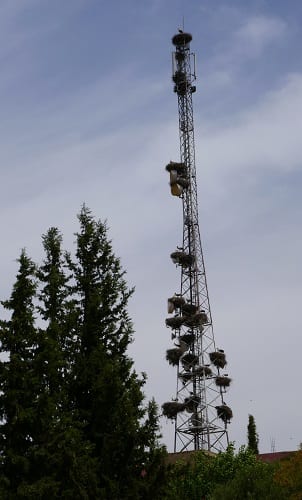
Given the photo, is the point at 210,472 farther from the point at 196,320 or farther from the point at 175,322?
the point at 175,322

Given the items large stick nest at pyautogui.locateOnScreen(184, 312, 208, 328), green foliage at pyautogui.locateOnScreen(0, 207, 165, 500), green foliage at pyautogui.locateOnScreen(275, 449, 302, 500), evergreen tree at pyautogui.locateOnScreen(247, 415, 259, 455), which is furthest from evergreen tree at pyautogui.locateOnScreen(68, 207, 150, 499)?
evergreen tree at pyautogui.locateOnScreen(247, 415, 259, 455)

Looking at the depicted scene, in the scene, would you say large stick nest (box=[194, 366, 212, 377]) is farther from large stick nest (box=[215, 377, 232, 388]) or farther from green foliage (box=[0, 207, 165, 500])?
green foliage (box=[0, 207, 165, 500])

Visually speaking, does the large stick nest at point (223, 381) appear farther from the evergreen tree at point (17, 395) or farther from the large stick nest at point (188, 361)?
the evergreen tree at point (17, 395)

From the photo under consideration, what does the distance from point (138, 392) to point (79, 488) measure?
398 centimetres

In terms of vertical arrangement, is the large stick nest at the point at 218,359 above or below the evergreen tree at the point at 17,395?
above

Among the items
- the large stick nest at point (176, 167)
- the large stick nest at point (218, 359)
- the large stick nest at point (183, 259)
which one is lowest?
the large stick nest at point (218, 359)

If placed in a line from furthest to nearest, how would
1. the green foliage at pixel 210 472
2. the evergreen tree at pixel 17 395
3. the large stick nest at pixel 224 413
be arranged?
the large stick nest at pixel 224 413 → the green foliage at pixel 210 472 → the evergreen tree at pixel 17 395

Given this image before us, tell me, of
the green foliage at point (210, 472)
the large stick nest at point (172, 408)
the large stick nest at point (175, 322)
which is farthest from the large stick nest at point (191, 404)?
the green foliage at point (210, 472)

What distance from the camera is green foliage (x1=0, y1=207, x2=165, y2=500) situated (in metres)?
18.9

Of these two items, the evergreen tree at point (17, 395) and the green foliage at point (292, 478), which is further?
the green foliage at point (292, 478)

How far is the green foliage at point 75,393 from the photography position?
18.9 meters

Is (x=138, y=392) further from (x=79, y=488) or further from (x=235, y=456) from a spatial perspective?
(x=235, y=456)

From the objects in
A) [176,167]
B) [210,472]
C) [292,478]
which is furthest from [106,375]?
[176,167]

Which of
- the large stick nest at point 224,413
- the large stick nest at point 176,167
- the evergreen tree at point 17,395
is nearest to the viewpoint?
the evergreen tree at point 17,395
